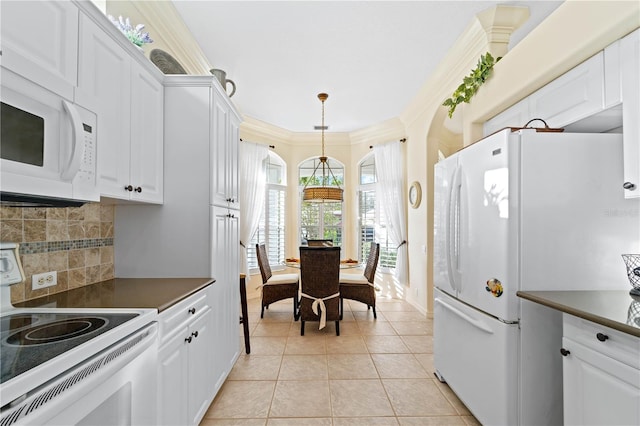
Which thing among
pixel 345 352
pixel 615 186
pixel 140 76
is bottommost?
pixel 345 352

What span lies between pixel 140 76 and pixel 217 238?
3.68ft

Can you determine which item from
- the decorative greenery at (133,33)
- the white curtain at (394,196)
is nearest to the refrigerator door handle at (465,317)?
the white curtain at (394,196)

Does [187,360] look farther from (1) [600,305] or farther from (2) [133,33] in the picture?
(1) [600,305]

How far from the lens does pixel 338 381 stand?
2.53 metres

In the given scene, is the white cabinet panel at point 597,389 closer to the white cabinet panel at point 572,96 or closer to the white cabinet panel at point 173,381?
the white cabinet panel at point 572,96

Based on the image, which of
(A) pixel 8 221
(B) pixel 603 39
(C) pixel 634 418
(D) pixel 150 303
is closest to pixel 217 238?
(D) pixel 150 303

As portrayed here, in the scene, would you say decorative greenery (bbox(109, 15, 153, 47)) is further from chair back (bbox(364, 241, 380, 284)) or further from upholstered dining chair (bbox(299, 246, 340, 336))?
chair back (bbox(364, 241, 380, 284))

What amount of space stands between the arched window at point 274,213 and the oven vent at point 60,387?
4.24 meters

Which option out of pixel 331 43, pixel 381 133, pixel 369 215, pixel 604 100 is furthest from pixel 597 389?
pixel 381 133

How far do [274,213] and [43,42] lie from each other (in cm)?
445

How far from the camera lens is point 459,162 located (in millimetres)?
2162

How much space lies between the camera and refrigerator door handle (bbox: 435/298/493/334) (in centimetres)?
182

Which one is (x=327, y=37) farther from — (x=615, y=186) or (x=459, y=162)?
(x=615, y=186)

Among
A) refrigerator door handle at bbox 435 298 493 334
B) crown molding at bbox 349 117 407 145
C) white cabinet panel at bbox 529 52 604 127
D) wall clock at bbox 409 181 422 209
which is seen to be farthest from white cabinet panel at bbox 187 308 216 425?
crown molding at bbox 349 117 407 145
